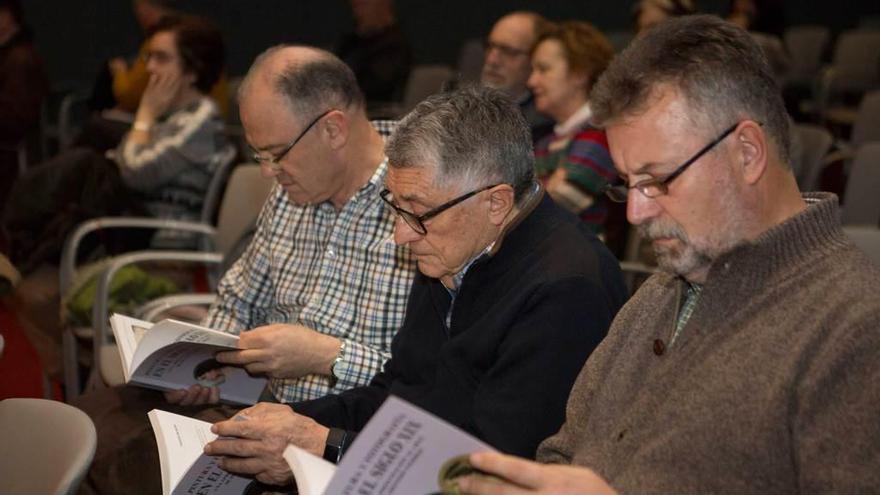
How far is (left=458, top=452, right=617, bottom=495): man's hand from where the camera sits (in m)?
1.44

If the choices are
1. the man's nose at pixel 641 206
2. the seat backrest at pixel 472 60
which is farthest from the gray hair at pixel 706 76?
the seat backrest at pixel 472 60

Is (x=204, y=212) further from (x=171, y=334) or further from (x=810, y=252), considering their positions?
(x=810, y=252)

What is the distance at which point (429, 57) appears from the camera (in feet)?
31.3

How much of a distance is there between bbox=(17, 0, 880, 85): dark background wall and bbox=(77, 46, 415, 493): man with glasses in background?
5.31 metres

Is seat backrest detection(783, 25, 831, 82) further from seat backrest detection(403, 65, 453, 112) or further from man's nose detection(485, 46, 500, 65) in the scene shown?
man's nose detection(485, 46, 500, 65)

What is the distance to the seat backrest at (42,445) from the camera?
1.77 m

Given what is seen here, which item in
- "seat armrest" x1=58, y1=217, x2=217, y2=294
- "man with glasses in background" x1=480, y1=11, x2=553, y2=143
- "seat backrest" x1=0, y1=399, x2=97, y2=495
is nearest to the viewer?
"seat backrest" x1=0, y1=399, x2=97, y2=495

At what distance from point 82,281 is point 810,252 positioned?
8.76 ft

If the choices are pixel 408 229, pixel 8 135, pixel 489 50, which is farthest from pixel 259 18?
pixel 408 229

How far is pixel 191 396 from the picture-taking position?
2.51 m

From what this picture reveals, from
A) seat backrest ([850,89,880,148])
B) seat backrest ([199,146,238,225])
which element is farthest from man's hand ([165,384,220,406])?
seat backrest ([850,89,880,148])

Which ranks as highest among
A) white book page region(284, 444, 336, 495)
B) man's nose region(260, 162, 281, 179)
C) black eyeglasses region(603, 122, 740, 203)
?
black eyeglasses region(603, 122, 740, 203)

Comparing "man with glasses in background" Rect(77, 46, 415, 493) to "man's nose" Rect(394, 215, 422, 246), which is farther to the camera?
"man with glasses in background" Rect(77, 46, 415, 493)

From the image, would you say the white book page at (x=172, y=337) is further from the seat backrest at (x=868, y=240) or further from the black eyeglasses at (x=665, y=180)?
the seat backrest at (x=868, y=240)
